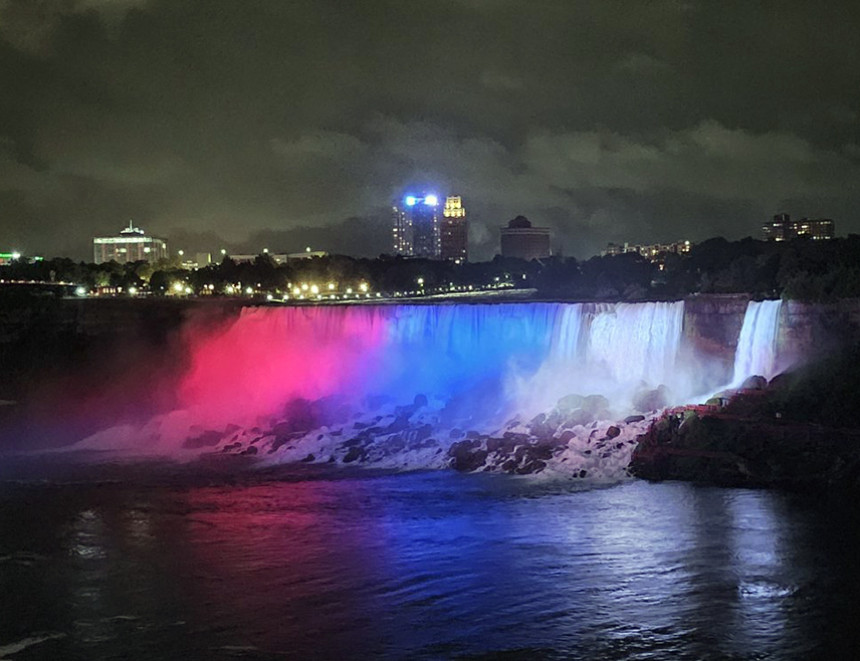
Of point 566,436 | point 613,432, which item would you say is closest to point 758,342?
point 613,432

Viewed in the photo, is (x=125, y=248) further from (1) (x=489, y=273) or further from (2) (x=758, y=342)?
(2) (x=758, y=342)

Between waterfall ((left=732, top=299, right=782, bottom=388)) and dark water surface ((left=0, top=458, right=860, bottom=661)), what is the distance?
6.88 metres

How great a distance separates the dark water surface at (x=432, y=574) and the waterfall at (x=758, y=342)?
688cm

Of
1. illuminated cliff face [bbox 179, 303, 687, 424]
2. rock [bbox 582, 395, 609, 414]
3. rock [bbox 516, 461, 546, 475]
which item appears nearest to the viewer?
rock [bbox 516, 461, 546, 475]

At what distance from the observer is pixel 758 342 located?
30.3 metres

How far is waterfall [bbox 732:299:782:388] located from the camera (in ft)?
97.6

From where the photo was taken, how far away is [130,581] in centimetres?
1822

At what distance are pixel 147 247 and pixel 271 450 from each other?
512ft

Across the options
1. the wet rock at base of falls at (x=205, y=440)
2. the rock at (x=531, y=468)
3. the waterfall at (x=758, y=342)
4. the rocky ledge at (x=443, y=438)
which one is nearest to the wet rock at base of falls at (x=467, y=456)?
the rocky ledge at (x=443, y=438)

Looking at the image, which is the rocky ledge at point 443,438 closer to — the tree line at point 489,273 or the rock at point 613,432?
the rock at point 613,432

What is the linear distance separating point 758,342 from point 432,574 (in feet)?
51.6

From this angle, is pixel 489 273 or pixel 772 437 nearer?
pixel 772 437

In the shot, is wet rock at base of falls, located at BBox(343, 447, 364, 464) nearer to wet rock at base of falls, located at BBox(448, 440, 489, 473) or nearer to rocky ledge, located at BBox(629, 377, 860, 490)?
wet rock at base of falls, located at BBox(448, 440, 489, 473)

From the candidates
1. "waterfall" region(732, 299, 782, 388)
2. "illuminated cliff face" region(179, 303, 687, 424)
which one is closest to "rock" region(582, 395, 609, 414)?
"illuminated cliff face" region(179, 303, 687, 424)
